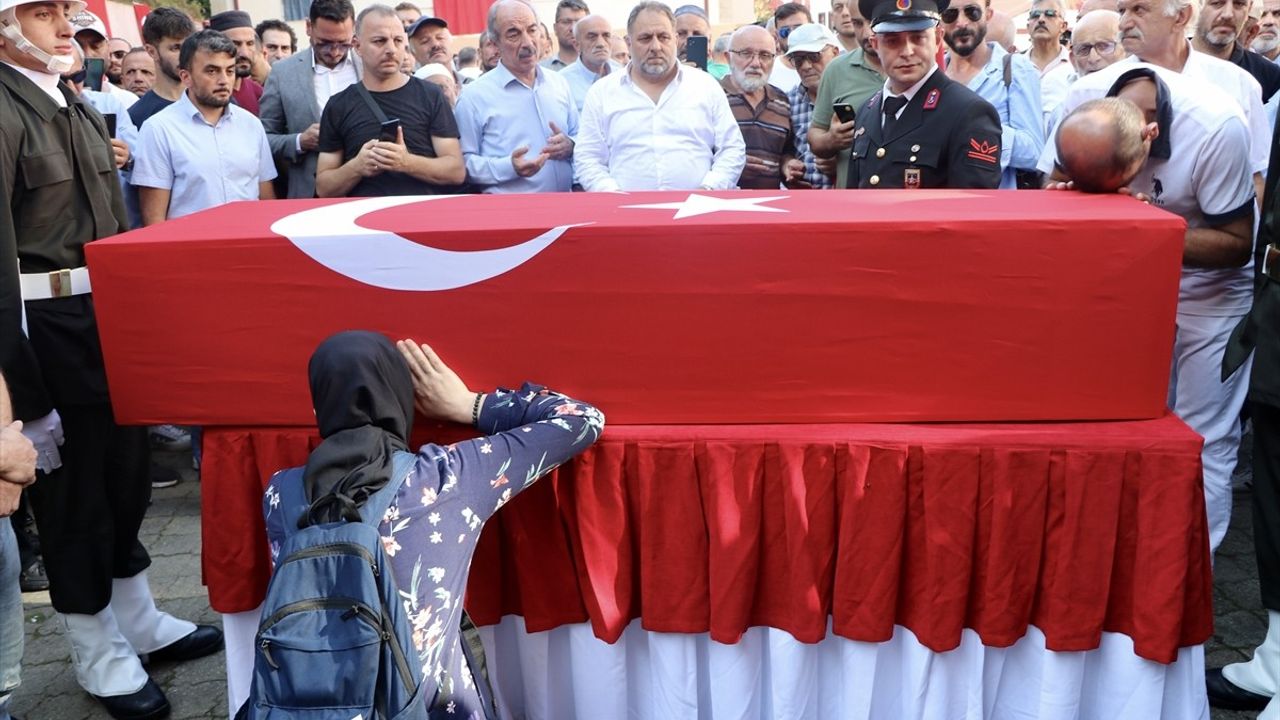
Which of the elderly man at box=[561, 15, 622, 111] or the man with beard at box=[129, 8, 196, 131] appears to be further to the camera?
the elderly man at box=[561, 15, 622, 111]

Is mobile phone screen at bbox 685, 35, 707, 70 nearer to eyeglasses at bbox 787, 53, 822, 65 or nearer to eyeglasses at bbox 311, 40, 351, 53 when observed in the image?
eyeglasses at bbox 787, 53, 822, 65

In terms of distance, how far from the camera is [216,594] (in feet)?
7.58

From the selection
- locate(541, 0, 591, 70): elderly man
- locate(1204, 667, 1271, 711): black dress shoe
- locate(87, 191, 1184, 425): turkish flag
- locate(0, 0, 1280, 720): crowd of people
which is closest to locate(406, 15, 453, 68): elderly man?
locate(0, 0, 1280, 720): crowd of people

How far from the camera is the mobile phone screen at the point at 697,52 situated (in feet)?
18.4

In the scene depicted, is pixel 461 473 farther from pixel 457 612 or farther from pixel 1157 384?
pixel 1157 384

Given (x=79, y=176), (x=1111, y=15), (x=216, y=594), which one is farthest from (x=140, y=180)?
(x=1111, y=15)

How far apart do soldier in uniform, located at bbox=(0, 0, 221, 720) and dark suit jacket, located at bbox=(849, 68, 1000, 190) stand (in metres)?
2.15

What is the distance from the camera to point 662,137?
400cm

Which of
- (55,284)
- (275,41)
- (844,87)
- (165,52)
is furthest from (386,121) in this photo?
(275,41)

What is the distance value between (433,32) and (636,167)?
2.50 meters

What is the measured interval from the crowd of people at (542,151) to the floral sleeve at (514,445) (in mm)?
37

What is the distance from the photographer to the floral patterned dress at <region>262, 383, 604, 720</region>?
1789 mm

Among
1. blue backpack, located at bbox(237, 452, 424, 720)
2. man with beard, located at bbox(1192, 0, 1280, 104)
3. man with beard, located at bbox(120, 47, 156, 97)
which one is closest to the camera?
blue backpack, located at bbox(237, 452, 424, 720)

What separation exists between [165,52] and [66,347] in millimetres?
2668
